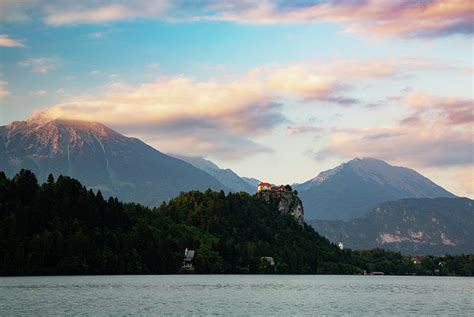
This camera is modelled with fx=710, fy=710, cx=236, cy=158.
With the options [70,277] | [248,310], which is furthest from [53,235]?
[248,310]

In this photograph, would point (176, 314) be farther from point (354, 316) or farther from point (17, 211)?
point (17, 211)

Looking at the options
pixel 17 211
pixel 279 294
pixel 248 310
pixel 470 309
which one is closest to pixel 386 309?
pixel 470 309

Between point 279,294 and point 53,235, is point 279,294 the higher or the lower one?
the lower one

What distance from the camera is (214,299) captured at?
134250mm

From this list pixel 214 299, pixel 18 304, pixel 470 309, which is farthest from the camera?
pixel 214 299

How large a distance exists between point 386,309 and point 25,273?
105608 mm

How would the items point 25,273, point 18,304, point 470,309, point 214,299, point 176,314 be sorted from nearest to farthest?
point 176,314, point 18,304, point 470,309, point 214,299, point 25,273

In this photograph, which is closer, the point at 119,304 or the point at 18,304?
the point at 18,304

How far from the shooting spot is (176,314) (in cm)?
10181

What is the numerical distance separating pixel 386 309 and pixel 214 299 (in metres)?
32.5

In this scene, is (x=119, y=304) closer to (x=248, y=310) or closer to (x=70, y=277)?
(x=248, y=310)

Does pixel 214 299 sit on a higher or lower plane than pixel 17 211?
lower

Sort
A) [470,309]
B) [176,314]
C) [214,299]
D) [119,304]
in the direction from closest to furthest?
[176,314], [119,304], [470,309], [214,299]

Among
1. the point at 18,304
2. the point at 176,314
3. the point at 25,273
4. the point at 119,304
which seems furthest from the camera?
the point at 25,273
